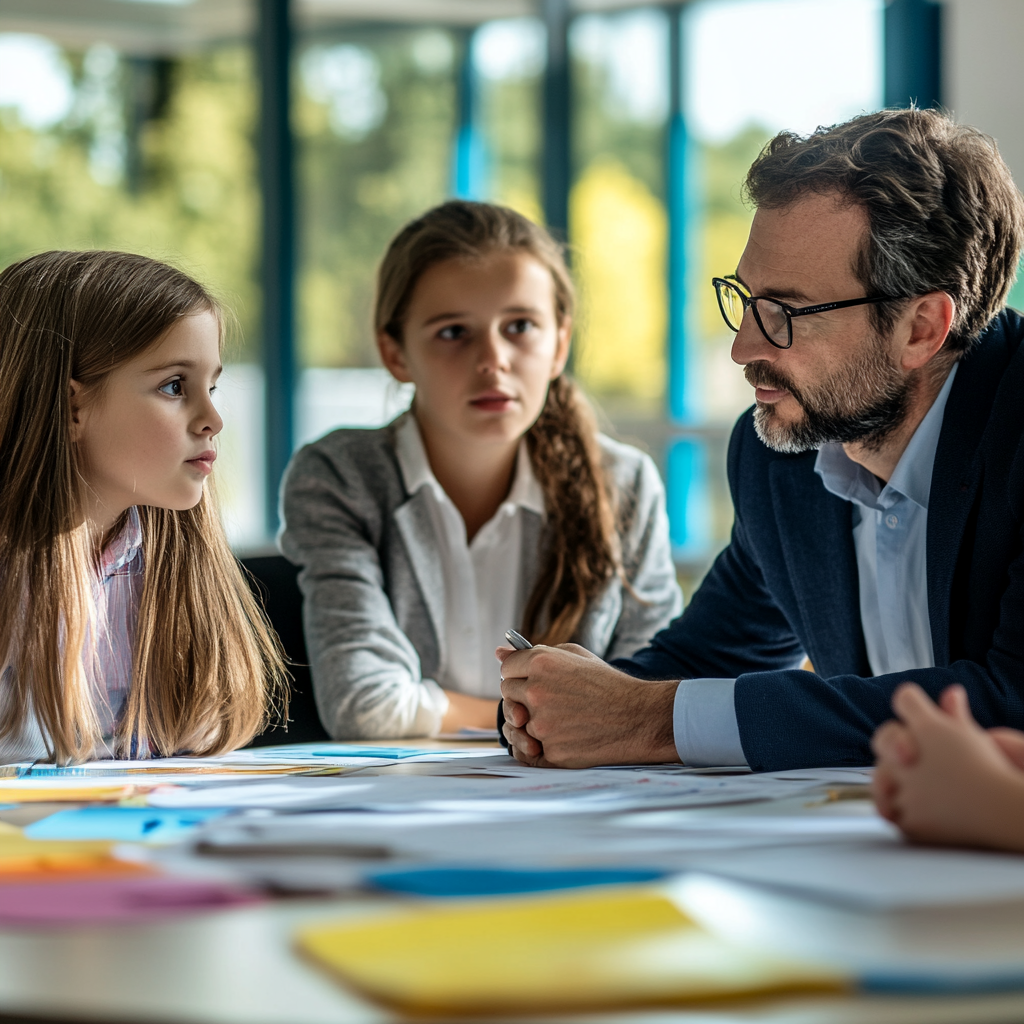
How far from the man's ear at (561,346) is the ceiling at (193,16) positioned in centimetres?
468

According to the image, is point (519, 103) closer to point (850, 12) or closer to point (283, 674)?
point (850, 12)

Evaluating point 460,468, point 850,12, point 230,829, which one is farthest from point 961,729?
point 850,12

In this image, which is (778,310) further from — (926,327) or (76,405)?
(76,405)

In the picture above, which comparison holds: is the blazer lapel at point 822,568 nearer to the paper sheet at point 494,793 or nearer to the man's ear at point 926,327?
the man's ear at point 926,327

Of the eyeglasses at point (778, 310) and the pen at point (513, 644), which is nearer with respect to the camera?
the pen at point (513, 644)

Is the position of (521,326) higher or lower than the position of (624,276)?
lower

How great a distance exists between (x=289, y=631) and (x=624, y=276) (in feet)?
15.6

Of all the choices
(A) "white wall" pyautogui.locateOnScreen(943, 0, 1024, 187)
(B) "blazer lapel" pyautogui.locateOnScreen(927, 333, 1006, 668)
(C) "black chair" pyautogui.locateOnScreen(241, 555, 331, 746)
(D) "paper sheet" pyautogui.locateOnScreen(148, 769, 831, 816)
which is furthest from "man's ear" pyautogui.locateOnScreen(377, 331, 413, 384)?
(A) "white wall" pyautogui.locateOnScreen(943, 0, 1024, 187)

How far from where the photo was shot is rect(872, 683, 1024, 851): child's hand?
85cm

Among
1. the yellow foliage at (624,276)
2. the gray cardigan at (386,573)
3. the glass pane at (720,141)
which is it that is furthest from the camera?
the yellow foliage at (624,276)

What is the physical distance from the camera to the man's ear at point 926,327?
1.68m

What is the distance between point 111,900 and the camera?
77cm

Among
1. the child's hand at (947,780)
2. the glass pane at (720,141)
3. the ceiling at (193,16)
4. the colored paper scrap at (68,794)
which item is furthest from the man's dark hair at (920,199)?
the ceiling at (193,16)

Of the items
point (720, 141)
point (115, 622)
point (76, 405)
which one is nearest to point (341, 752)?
point (115, 622)
